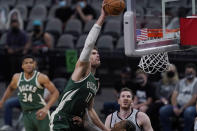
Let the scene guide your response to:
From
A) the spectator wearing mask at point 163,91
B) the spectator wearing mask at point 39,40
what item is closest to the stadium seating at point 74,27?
the spectator wearing mask at point 39,40

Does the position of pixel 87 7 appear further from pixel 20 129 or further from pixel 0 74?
pixel 20 129

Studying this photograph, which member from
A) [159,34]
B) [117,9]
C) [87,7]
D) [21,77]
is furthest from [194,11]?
[87,7]

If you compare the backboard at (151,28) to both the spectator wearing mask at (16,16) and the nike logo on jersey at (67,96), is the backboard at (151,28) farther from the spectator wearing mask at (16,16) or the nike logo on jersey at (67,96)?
the spectator wearing mask at (16,16)

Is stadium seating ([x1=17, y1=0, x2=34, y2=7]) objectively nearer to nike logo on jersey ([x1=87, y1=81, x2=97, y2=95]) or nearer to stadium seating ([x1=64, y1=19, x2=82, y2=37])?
stadium seating ([x1=64, y1=19, x2=82, y2=37])

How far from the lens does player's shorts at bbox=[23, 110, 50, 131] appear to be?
9680 mm

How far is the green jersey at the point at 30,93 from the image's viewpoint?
973 cm

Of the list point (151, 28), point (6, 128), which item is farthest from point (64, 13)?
point (151, 28)

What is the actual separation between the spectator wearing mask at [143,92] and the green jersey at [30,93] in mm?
2098

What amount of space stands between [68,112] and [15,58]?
725 cm

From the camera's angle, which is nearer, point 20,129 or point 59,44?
point 20,129

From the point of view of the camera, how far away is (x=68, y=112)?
21.8ft

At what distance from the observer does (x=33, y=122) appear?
31.8 ft

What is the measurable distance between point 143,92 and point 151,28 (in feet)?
12.6

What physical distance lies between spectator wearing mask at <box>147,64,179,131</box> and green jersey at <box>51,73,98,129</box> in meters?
4.36
